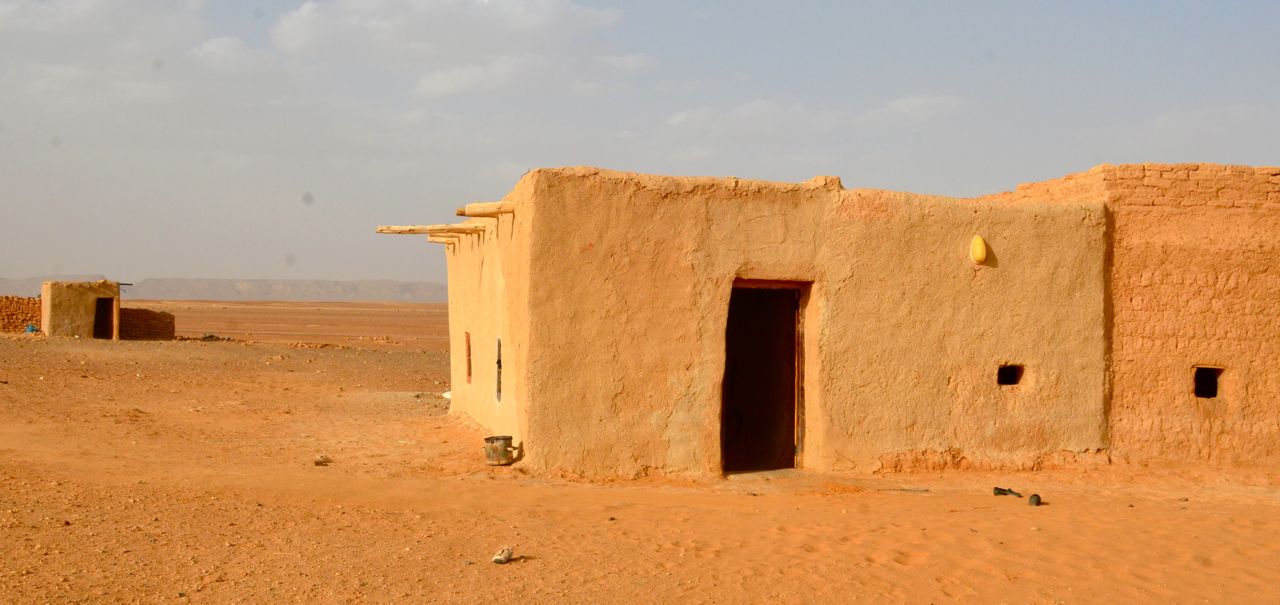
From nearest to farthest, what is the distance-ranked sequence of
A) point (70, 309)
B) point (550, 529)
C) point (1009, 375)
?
point (550, 529), point (1009, 375), point (70, 309)

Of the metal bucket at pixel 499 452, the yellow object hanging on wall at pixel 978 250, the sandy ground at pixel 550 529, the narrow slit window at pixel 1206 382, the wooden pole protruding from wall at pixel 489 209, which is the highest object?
the wooden pole protruding from wall at pixel 489 209

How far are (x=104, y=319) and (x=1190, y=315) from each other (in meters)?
22.9

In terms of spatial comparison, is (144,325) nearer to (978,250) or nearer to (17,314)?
(17,314)

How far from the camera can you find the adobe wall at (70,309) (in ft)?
77.0

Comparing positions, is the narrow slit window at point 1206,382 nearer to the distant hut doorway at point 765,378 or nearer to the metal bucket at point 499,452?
the distant hut doorway at point 765,378

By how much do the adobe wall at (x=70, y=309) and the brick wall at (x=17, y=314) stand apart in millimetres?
1860

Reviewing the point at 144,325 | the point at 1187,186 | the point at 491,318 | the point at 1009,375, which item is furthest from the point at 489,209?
the point at 144,325

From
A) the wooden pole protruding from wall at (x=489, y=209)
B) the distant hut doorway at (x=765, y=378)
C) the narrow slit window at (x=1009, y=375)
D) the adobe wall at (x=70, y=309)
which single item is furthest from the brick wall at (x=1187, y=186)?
the adobe wall at (x=70, y=309)

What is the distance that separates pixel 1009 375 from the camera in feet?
31.2

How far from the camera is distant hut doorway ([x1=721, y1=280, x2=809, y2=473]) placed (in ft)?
29.8

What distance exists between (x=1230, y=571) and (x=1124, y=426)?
338 centimetres

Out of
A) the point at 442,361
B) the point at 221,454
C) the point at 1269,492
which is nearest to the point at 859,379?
the point at 1269,492

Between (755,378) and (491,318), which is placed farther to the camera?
(755,378)

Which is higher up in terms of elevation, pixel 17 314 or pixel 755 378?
pixel 17 314
